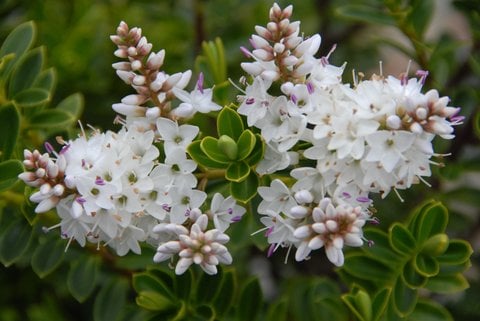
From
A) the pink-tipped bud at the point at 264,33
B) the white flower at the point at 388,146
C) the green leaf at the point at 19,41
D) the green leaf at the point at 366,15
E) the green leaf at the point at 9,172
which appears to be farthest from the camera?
the green leaf at the point at 366,15

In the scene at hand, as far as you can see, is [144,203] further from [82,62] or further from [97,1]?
[97,1]

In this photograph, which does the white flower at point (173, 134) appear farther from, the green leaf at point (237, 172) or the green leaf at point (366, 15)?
the green leaf at point (366, 15)

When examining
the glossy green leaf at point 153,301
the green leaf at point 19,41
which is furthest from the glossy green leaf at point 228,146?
the green leaf at point 19,41

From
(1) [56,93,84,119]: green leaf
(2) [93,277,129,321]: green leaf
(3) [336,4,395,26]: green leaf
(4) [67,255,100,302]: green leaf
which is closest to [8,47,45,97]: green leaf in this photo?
(1) [56,93,84,119]: green leaf

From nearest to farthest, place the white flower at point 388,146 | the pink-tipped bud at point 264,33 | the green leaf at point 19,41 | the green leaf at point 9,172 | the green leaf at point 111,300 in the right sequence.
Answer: the white flower at point 388,146, the pink-tipped bud at point 264,33, the green leaf at point 9,172, the green leaf at point 19,41, the green leaf at point 111,300

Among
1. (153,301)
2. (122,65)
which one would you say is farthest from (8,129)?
(153,301)

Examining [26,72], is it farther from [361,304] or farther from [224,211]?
[361,304]

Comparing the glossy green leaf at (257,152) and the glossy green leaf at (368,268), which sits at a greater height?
the glossy green leaf at (257,152)

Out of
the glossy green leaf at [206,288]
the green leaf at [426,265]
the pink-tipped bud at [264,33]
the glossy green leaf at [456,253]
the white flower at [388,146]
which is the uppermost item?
the pink-tipped bud at [264,33]
